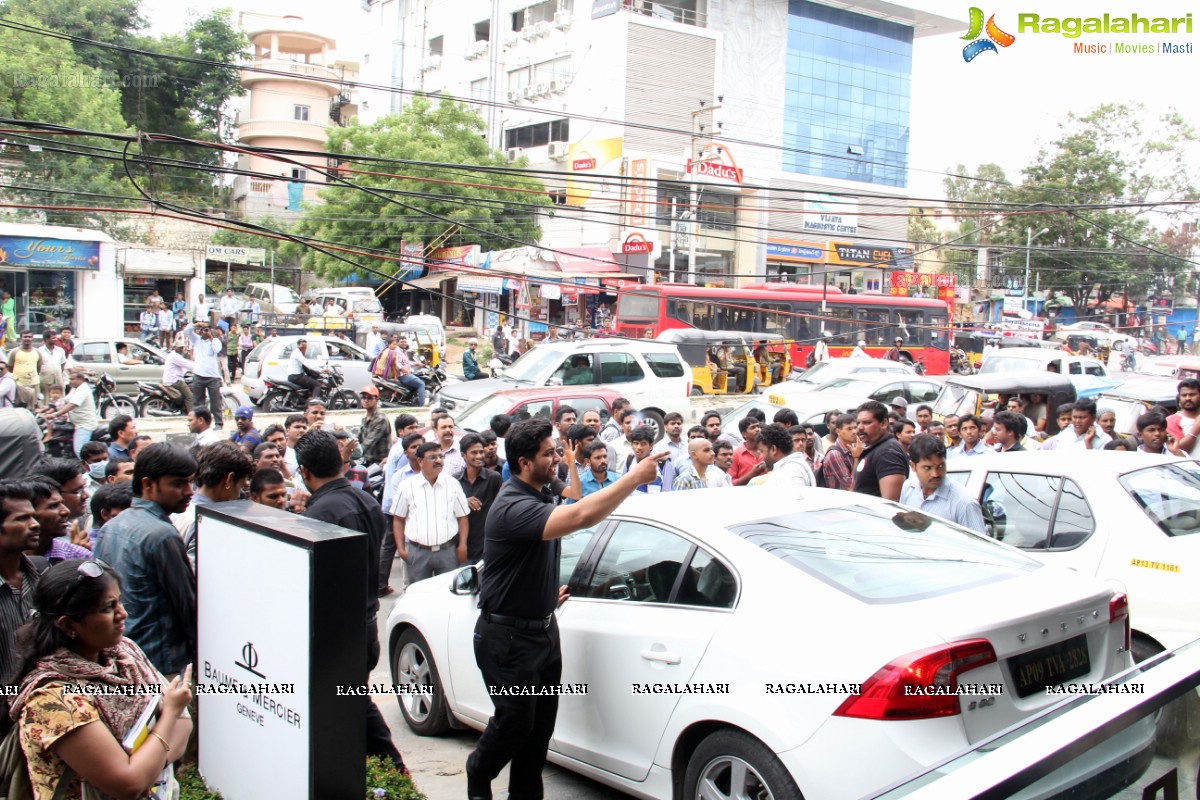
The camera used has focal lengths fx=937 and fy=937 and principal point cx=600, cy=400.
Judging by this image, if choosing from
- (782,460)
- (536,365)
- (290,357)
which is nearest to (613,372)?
(536,365)

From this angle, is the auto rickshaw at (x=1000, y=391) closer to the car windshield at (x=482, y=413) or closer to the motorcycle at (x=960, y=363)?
the car windshield at (x=482, y=413)

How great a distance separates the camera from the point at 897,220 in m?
62.4

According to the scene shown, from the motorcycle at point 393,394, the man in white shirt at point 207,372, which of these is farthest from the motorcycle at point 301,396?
the man in white shirt at point 207,372

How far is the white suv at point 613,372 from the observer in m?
15.0

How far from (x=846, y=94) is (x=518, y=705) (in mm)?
56240

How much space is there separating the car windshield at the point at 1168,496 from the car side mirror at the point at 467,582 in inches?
143

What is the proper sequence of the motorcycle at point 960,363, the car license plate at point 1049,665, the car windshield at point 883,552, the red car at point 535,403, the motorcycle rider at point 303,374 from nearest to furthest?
1. the car license plate at point 1049,665
2. the car windshield at point 883,552
3. the red car at point 535,403
4. the motorcycle rider at point 303,374
5. the motorcycle at point 960,363

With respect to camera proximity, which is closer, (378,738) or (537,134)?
(378,738)

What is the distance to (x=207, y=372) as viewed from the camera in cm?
1557

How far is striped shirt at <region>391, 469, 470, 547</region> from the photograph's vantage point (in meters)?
6.72

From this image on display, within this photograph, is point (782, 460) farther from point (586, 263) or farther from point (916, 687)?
point (586, 263)

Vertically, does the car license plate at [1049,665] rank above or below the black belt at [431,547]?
above

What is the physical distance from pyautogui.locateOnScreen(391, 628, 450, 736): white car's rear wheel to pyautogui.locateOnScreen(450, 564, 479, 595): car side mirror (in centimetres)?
45

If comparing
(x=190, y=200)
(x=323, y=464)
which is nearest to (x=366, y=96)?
(x=190, y=200)
